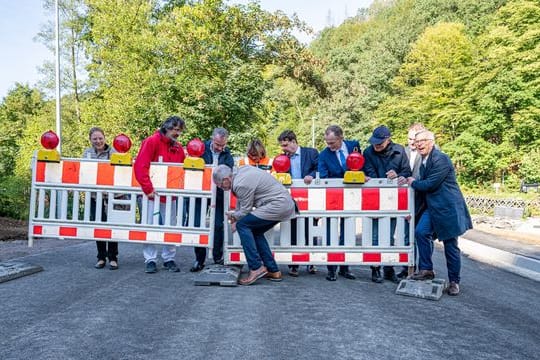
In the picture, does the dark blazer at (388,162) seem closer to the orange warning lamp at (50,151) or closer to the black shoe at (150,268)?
the black shoe at (150,268)

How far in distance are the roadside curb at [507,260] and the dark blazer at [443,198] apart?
2451 millimetres

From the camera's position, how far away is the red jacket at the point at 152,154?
6141mm

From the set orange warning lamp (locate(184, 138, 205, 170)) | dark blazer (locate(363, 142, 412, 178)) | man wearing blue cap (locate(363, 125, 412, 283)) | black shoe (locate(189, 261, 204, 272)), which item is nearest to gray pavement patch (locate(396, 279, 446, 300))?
man wearing blue cap (locate(363, 125, 412, 283))

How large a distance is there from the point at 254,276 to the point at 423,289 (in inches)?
74.9

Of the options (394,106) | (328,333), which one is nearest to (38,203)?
(328,333)

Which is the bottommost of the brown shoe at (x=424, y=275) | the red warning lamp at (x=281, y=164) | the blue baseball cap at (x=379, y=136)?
the brown shoe at (x=424, y=275)

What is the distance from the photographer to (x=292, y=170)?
22.1ft

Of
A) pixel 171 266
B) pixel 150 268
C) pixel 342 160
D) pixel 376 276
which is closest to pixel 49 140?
pixel 150 268

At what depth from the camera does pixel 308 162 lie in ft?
22.0

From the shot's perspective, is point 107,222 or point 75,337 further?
point 107,222

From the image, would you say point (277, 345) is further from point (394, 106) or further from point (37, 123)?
point (394, 106)

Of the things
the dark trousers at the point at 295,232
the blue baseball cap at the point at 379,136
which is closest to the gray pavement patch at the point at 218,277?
the dark trousers at the point at 295,232

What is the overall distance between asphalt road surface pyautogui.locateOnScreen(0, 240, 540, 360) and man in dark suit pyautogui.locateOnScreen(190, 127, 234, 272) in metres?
0.59

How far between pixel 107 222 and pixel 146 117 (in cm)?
1505
